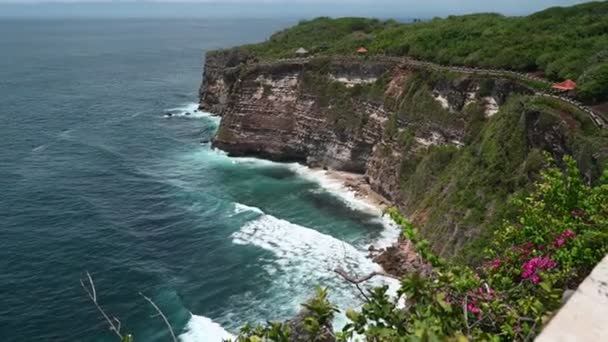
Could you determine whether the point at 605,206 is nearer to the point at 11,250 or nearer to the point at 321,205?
the point at 321,205

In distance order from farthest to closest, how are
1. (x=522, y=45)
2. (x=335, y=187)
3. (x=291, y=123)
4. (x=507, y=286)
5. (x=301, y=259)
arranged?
(x=291, y=123) < (x=335, y=187) < (x=522, y=45) < (x=301, y=259) < (x=507, y=286)

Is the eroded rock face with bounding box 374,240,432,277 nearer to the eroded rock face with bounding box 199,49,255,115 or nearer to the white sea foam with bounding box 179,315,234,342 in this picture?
the white sea foam with bounding box 179,315,234,342

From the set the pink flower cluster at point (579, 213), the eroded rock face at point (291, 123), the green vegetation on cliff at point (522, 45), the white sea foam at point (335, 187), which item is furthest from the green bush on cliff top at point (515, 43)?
the pink flower cluster at point (579, 213)

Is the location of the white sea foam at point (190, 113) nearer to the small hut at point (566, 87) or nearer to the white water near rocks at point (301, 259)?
the white water near rocks at point (301, 259)

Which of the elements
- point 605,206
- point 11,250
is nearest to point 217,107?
point 11,250

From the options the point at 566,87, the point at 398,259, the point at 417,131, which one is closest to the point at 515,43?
the point at 417,131

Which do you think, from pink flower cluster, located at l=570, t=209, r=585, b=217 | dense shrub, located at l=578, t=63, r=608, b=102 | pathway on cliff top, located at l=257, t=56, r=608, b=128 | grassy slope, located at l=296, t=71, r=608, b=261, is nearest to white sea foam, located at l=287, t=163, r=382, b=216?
grassy slope, located at l=296, t=71, r=608, b=261

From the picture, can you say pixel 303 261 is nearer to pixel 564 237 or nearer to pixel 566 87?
pixel 566 87
